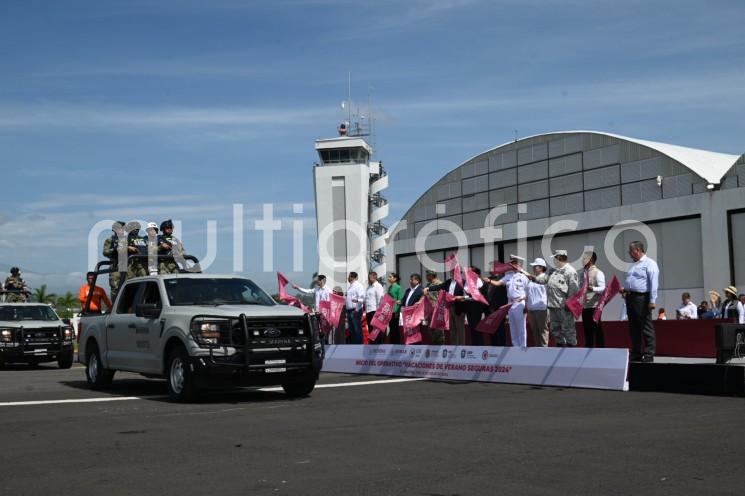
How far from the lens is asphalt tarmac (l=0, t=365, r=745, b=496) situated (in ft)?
21.1

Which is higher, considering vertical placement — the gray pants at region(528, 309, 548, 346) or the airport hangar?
the airport hangar

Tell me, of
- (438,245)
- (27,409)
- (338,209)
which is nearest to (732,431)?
(27,409)

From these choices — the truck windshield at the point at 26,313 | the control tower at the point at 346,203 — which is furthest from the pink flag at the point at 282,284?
the control tower at the point at 346,203

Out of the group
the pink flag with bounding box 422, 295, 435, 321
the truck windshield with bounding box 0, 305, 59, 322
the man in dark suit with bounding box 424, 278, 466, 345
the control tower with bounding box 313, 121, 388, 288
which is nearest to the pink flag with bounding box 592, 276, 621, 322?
the man in dark suit with bounding box 424, 278, 466, 345

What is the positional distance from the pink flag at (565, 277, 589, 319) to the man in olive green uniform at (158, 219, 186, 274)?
7843 millimetres

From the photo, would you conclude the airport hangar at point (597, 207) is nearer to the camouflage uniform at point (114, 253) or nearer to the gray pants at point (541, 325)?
the gray pants at point (541, 325)

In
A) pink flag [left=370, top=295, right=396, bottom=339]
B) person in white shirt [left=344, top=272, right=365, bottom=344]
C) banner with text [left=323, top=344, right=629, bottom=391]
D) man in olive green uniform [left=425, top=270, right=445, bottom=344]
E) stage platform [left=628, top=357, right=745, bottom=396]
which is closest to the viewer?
stage platform [left=628, top=357, right=745, bottom=396]

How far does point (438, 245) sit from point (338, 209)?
38.5m

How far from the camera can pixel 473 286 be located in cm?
1778

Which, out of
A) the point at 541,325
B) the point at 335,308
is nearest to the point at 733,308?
the point at 541,325

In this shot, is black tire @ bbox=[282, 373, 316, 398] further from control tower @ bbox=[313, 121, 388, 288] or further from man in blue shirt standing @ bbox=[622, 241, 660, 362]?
control tower @ bbox=[313, 121, 388, 288]

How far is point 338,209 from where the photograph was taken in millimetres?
86000

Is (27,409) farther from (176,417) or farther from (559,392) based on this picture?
Result: (559,392)

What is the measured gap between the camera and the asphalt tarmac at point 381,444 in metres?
6.43
